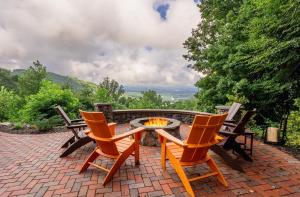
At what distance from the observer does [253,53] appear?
6594mm

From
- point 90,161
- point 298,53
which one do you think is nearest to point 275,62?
point 298,53

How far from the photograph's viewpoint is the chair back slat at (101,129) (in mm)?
2984

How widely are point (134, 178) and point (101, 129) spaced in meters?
0.91

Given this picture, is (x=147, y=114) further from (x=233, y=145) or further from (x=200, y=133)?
(x=200, y=133)

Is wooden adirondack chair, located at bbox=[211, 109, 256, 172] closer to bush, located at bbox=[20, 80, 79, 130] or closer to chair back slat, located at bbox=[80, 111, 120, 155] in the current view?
chair back slat, located at bbox=[80, 111, 120, 155]

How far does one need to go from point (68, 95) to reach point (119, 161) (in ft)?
20.7

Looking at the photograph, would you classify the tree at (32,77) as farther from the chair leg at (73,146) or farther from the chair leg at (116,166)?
the chair leg at (116,166)

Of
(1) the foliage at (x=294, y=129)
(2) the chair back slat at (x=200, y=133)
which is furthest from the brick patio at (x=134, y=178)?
(1) the foliage at (x=294, y=129)

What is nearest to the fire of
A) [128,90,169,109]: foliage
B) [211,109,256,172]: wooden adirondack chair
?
[211,109,256,172]: wooden adirondack chair

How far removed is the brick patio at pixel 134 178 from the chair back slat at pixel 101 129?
45cm

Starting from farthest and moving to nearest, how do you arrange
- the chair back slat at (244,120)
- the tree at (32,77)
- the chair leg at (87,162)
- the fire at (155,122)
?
the tree at (32,77)
the fire at (155,122)
the chair back slat at (244,120)
the chair leg at (87,162)

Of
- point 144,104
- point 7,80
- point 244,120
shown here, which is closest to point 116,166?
point 244,120

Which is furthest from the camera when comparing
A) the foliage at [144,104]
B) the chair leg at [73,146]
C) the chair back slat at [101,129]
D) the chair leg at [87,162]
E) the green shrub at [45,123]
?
the foliage at [144,104]

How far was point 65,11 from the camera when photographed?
820 centimetres
